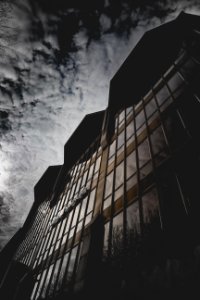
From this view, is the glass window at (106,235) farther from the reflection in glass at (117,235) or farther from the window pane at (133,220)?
the window pane at (133,220)

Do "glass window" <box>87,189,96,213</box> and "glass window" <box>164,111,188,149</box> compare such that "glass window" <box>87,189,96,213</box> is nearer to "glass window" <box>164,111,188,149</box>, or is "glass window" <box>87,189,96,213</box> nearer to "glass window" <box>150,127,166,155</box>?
"glass window" <box>150,127,166,155</box>

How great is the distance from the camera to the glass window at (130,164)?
9.09 meters

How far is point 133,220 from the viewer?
7.08 metres

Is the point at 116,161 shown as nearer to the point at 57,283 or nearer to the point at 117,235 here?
the point at 117,235

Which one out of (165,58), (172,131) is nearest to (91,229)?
(172,131)

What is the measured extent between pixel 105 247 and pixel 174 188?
13.2 ft

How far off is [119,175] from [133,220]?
3278mm

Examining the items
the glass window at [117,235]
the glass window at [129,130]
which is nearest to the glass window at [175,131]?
the glass window at [129,130]

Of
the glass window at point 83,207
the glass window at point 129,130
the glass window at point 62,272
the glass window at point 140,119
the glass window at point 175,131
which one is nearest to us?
the glass window at point 175,131

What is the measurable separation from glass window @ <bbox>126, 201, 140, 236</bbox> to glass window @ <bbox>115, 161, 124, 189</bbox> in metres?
1.94

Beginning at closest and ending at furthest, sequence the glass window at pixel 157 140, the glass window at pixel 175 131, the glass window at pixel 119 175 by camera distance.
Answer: the glass window at pixel 175 131, the glass window at pixel 157 140, the glass window at pixel 119 175

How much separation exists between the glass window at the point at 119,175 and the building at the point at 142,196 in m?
0.07

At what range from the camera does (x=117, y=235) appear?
24.6 ft

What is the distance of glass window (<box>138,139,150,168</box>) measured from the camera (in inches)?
336
